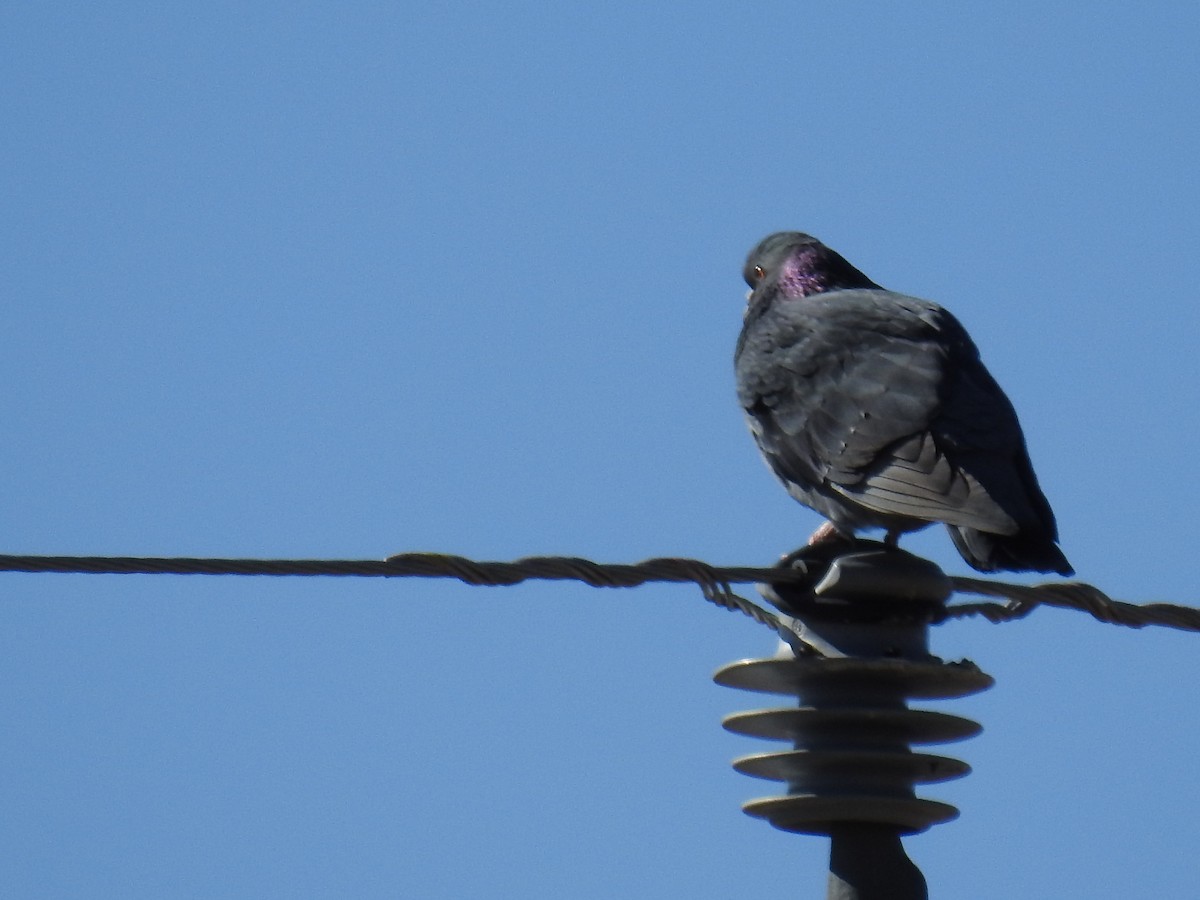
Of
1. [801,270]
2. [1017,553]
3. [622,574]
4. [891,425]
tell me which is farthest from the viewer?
[801,270]

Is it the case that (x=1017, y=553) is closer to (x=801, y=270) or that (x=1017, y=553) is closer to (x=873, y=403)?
(x=873, y=403)

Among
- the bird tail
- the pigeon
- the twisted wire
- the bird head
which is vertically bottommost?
the twisted wire

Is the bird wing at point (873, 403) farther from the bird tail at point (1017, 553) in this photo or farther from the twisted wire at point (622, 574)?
the twisted wire at point (622, 574)

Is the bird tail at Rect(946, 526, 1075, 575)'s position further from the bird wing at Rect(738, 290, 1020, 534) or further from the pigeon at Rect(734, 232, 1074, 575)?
the bird wing at Rect(738, 290, 1020, 534)

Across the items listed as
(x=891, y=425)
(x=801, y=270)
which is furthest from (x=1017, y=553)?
(x=801, y=270)

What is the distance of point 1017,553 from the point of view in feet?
19.4

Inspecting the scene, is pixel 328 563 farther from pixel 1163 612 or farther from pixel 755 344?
pixel 755 344

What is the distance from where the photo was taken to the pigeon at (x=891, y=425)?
19.6 feet

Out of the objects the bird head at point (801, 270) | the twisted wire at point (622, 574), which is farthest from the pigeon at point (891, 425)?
the twisted wire at point (622, 574)

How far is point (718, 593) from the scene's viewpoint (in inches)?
178

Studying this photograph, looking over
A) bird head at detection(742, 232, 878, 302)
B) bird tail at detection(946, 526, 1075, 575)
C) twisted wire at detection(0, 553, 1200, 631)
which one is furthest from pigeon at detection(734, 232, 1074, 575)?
twisted wire at detection(0, 553, 1200, 631)

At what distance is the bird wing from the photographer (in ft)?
20.3

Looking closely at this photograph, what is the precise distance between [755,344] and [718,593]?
3.56 meters

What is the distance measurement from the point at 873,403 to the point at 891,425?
249 mm
